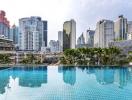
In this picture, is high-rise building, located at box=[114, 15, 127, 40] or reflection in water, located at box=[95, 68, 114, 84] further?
high-rise building, located at box=[114, 15, 127, 40]

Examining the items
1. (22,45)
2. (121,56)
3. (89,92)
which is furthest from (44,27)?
(89,92)

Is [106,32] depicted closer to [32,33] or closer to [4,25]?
[32,33]

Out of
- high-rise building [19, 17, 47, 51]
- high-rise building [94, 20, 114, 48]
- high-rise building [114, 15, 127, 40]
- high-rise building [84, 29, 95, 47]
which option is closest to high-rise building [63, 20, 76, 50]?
high-rise building [19, 17, 47, 51]

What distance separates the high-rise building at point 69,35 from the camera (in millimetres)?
105688

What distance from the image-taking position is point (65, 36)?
363 ft

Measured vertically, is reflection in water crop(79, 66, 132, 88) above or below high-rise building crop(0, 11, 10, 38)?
below

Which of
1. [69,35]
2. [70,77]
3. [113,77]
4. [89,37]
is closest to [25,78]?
[70,77]

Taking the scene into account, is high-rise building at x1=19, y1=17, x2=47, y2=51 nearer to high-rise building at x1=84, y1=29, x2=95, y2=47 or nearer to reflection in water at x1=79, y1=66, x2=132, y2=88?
high-rise building at x1=84, y1=29, x2=95, y2=47

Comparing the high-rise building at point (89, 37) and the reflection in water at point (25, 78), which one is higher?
the high-rise building at point (89, 37)

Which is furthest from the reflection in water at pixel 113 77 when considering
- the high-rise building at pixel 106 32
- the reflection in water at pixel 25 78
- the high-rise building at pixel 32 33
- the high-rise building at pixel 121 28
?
the high-rise building at pixel 121 28

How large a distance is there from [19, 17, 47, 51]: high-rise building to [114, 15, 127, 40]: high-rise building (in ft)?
87.7

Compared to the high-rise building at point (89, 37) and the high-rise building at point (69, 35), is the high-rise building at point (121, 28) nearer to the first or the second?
the high-rise building at point (69, 35)

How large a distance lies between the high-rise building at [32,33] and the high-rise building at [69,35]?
8.85 meters

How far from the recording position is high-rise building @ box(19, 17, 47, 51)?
82.6 metres
